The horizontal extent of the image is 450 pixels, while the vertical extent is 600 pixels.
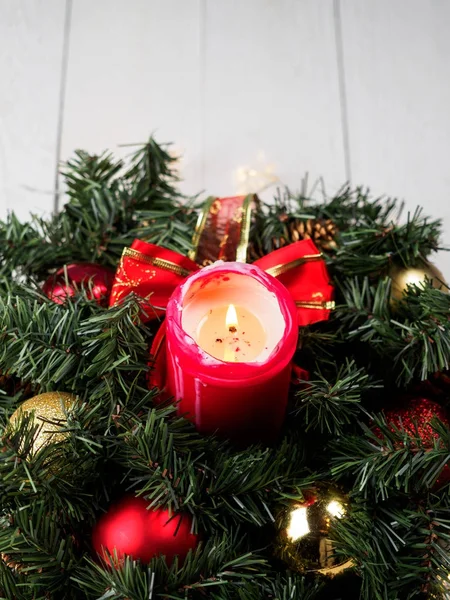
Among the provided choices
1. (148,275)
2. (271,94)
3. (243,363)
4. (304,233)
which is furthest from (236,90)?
(243,363)

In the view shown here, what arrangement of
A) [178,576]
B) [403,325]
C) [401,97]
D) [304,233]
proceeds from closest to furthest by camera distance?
[178,576] < [403,325] < [304,233] < [401,97]

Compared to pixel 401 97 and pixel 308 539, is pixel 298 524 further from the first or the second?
pixel 401 97

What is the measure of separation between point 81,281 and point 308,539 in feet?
0.87

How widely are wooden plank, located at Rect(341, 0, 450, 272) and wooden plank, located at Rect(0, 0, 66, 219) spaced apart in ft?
1.35

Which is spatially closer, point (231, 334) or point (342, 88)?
point (231, 334)

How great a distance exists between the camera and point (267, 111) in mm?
990

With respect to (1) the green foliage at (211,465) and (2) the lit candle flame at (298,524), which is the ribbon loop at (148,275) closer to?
(1) the green foliage at (211,465)

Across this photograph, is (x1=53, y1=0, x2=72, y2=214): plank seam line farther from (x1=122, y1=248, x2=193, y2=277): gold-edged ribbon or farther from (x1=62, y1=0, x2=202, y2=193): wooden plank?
(x1=122, y1=248, x2=193, y2=277): gold-edged ribbon

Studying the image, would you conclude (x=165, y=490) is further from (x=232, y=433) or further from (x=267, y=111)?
(x=267, y=111)

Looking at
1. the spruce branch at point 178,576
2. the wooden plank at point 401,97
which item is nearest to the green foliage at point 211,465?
the spruce branch at point 178,576

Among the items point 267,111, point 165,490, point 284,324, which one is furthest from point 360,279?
point 267,111

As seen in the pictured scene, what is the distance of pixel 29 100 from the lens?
1.01 meters

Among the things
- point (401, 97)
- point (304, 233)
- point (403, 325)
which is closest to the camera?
point (403, 325)

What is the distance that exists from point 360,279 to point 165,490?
0.26 m
